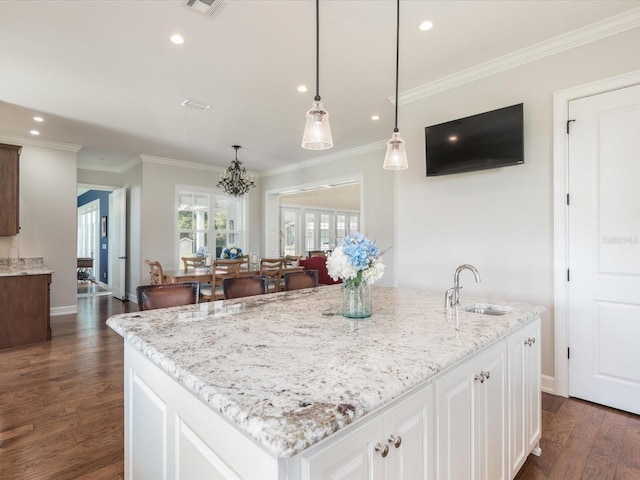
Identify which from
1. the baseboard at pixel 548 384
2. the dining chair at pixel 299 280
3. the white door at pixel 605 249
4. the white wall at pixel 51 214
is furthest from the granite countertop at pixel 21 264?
the white door at pixel 605 249

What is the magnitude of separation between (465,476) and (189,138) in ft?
17.3

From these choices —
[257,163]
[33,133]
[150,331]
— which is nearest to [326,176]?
[257,163]

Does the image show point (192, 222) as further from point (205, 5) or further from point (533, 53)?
point (533, 53)

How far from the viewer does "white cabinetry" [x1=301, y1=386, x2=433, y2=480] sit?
741 millimetres

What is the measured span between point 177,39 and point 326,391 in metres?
2.85

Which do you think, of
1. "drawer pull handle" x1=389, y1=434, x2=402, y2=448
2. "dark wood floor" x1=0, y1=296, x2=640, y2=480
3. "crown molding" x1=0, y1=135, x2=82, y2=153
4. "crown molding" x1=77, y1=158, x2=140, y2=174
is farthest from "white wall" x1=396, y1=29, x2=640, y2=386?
"crown molding" x1=77, y1=158, x2=140, y2=174

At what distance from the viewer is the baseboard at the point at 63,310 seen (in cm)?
539

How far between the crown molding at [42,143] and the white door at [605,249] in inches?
264

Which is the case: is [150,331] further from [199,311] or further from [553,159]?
[553,159]

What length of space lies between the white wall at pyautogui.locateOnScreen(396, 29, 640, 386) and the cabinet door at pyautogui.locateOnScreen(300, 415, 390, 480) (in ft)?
8.34

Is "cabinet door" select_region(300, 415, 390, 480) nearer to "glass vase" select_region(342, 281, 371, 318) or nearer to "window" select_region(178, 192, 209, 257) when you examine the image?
"glass vase" select_region(342, 281, 371, 318)

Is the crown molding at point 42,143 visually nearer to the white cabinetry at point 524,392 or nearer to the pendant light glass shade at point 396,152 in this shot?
the pendant light glass shade at point 396,152

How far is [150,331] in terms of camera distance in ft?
4.48

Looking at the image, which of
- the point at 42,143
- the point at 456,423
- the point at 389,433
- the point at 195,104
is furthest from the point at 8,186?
the point at 456,423
